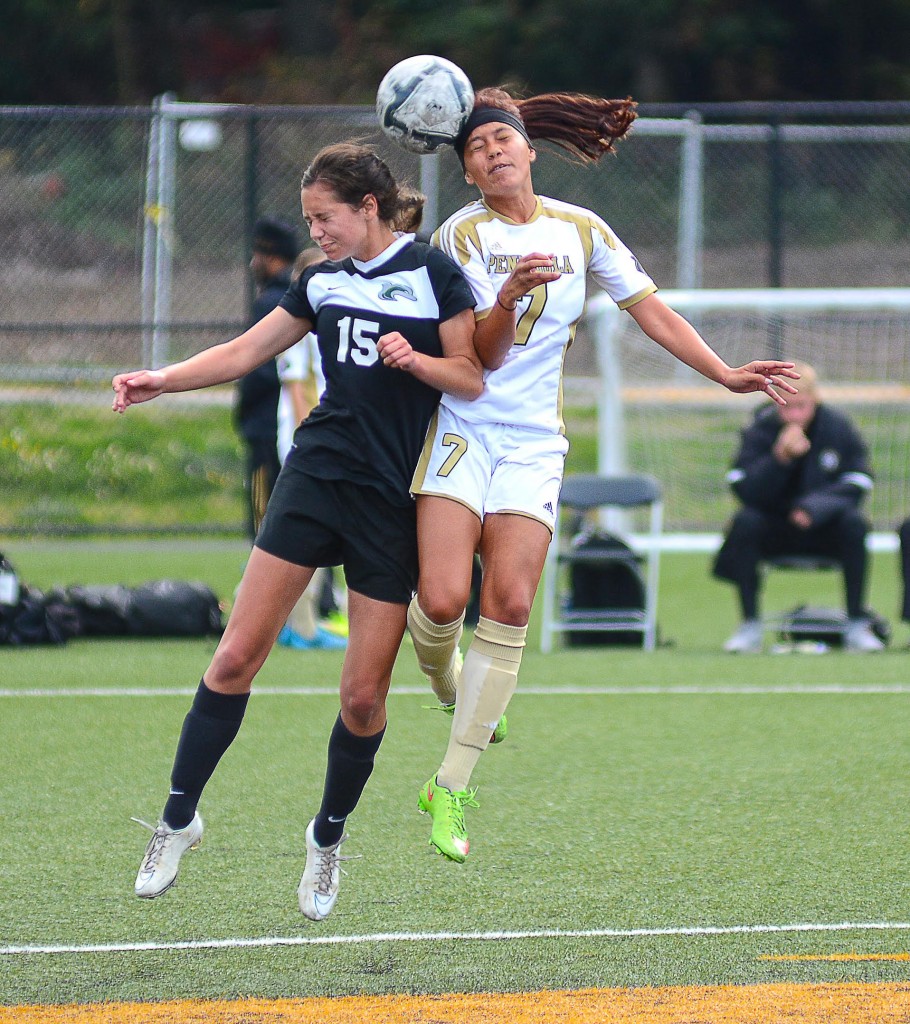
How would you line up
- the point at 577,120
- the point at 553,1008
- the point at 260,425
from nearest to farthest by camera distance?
the point at 553,1008 → the point at 577,120 → the point at 260,425

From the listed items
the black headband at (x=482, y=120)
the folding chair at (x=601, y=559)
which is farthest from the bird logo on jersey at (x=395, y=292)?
the folding chair at (x=601, y=559)

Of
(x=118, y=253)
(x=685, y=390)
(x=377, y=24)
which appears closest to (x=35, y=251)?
(x=118, y=253)

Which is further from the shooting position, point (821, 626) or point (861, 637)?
point (821, 626)

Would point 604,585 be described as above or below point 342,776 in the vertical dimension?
above

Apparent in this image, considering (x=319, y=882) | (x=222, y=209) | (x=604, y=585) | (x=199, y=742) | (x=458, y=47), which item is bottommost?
(x=319, y=882)

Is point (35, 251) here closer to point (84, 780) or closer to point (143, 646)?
point (143, 646)

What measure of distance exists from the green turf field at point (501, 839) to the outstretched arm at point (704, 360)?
4.46ft

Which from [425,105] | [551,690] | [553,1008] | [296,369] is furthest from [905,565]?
[553,1008]

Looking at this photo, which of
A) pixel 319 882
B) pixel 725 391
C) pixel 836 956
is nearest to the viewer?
pixel 836 956

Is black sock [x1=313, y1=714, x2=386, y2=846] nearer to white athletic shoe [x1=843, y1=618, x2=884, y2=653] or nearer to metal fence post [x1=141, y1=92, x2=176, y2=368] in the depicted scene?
white athletic shoe [x1=843, y1=618, x2=884, y2=653]

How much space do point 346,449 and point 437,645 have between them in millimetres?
625

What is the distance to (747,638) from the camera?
8.73 metres

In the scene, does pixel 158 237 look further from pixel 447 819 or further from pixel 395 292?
pixel 447 819

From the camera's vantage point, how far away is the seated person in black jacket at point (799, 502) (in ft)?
28.5
